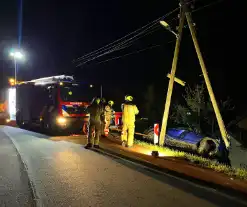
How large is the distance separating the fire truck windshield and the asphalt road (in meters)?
7.15

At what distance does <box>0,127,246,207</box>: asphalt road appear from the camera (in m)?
5.71

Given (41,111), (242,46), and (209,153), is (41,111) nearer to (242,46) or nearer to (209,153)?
(209,153)

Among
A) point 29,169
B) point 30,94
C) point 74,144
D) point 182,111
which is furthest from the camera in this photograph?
point 30,94

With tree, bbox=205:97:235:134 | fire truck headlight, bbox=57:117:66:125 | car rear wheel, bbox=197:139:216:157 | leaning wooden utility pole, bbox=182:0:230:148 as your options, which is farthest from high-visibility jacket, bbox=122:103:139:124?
tree, bbox=205:97:235:134

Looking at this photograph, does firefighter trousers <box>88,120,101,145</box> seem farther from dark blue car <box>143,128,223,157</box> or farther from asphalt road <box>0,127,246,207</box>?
dark blue car <box>143,128,223,157</box>

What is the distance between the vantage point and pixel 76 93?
17250mm

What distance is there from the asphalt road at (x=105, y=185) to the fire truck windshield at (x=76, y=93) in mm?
7146

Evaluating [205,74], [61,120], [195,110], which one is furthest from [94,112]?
[195,110]

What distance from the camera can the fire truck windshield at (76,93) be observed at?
1689 cm

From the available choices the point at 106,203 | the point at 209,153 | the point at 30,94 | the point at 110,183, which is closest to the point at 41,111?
the point at 30,94

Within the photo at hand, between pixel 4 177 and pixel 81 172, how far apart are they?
181 cm

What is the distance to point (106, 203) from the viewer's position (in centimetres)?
559

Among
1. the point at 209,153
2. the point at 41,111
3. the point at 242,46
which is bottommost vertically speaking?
the point at 209,153

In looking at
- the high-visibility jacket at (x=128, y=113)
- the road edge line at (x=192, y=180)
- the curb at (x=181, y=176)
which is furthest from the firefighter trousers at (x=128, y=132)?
the road edge line at (x=192, y=180)
